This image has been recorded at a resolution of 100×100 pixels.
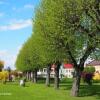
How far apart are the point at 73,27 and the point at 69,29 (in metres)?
0.39

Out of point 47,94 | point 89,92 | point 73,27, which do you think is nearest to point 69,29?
point 73,27

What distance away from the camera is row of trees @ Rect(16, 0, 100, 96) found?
3583 centimetres

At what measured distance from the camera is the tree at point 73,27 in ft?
117

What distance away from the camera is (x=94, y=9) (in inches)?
1353

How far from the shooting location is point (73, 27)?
3775 cm

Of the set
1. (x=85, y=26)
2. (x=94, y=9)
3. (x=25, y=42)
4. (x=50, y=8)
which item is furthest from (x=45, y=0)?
(x=25, y=42)

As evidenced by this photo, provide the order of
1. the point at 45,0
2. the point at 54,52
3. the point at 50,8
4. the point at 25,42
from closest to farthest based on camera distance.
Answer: the point at 50,8 → the point at 45,0 → the point at 54,52 → the point at 25,42

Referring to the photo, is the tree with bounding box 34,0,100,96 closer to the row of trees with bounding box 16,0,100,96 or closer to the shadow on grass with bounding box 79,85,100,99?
the row of trees with bounding box 16,0,100,96

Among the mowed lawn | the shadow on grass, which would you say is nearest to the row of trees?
the mowed lawn

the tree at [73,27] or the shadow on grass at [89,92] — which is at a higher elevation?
the tree at [73,27]

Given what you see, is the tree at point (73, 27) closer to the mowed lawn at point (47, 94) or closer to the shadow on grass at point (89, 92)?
the mowed lawn at point (47, 94)

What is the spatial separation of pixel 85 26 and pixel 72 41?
378cm

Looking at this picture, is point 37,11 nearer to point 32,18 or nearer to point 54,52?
point 32,18

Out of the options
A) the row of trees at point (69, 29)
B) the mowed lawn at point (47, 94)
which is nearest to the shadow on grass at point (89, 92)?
the mowed lawn at point (47, 94)
